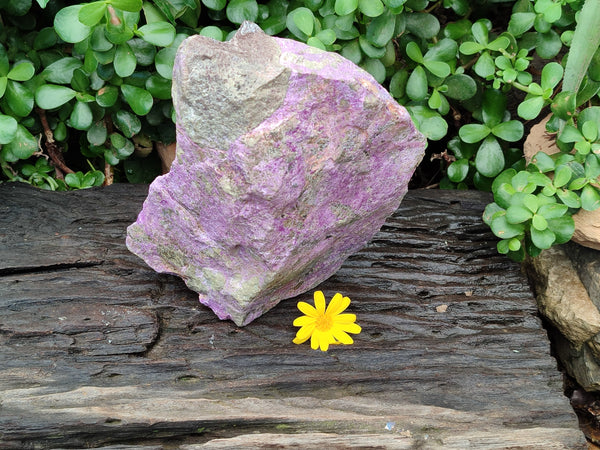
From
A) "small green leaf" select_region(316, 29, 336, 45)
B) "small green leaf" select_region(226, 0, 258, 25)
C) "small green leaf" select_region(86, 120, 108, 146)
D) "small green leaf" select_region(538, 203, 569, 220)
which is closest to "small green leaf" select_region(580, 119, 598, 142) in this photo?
"small green leaf" select_region(538, 203, 569, 220)

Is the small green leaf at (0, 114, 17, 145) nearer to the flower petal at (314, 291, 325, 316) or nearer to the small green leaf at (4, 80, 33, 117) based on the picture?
the small green leaf at (4, 80, 33, 117)

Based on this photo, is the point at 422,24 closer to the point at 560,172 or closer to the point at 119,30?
the point at 560,172

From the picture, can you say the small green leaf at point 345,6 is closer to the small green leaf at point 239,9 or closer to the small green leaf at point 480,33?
the small green leaf at point 239,9

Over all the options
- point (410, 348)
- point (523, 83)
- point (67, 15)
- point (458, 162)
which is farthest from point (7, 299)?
point (523, 83)

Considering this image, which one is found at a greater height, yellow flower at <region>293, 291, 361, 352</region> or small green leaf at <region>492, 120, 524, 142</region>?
small green leaf at <region>492, 120, 524, 142</region>

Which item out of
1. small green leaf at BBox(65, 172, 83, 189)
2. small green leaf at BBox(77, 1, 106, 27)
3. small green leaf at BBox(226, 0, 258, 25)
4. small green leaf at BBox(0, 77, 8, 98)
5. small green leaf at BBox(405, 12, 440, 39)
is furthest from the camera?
small green leaf at BBox(65, 172, 83, 189)

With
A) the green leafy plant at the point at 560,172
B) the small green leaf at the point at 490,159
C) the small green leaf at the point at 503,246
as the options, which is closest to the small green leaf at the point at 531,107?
the green leafy plant at the point at 560,172
